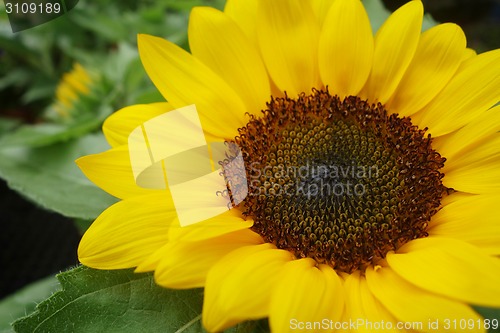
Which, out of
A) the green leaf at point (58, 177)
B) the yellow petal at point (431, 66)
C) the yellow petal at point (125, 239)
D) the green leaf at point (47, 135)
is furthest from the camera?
the green leaf at point (47, 135)

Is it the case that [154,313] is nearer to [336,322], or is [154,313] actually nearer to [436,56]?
[336,322]

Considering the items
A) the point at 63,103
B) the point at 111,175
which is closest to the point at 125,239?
the point at 111,175

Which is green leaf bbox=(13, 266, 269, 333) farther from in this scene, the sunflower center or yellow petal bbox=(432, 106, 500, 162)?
yellow petal bbox=(432, 106, 500, 162)

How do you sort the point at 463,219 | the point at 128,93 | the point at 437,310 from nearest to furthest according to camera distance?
the point at 437,310
the point at 463,219
the point at 128,93

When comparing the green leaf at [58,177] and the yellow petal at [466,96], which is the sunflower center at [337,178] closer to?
the yellow petal at [466,96]

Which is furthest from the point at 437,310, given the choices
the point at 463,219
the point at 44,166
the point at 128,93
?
the point at 128,93

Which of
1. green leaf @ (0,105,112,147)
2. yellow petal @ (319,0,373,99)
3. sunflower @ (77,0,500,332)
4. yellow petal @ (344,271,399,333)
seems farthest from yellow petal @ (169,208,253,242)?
A: green leaf @ (0,105,112,147)

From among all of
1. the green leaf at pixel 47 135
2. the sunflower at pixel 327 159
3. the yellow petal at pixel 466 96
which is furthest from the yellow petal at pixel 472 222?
the green leaf at pixel 47 135
